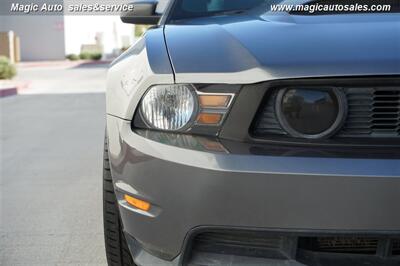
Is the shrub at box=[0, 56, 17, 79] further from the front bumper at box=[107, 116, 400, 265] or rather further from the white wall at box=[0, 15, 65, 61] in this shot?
the white wall at box=[0, 15, 65, 61]

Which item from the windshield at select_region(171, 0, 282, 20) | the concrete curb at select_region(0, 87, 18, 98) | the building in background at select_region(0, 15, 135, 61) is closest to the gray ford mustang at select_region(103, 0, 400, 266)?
the windshield at select_region(171, 0, 282, 20)

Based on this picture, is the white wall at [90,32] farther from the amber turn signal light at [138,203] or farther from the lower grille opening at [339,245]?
the lower grille opening at [339,245]

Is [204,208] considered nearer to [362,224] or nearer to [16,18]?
[362,224]

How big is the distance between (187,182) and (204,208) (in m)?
0.10

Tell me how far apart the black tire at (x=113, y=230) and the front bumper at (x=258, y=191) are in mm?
386

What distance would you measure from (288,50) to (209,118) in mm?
362

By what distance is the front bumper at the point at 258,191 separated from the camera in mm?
1587

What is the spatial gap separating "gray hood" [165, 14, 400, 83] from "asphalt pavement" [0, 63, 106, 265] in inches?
59.7

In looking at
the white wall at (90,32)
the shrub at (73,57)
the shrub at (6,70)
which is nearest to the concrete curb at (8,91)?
the shrub at (6,70)

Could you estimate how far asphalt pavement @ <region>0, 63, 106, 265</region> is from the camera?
3.05 m

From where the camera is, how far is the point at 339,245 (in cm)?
178

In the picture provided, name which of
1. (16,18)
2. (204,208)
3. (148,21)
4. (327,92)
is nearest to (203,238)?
(204,208)

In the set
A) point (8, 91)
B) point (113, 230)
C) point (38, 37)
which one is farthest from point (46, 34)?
point (113, 230)

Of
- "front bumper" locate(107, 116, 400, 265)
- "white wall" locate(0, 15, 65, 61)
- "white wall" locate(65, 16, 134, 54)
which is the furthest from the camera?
"white wall" locate(65, 16, 134, 54)
